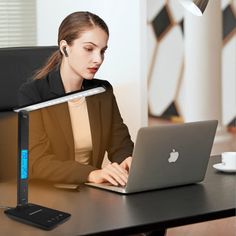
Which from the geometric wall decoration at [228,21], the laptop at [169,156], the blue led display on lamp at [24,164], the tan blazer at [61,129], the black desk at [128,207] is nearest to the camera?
the black desk at [128,207]

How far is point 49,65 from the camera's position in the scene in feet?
8.00

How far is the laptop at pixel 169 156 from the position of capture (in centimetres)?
173

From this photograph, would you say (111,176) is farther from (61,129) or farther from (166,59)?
(166,59)

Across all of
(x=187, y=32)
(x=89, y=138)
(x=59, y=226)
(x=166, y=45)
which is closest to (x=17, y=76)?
(x=89, y=138)

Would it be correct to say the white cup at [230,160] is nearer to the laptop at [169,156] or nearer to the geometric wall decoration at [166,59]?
the laptop at [169,156]

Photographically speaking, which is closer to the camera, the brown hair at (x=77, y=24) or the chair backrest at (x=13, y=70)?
the chair backrest at (x=13, y=70)

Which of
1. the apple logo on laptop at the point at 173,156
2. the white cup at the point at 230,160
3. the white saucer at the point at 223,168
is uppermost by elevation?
the apple logo on laptop at the point at 173,156

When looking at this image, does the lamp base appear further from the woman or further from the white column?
the white column

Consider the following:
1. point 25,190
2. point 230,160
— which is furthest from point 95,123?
point 25,190

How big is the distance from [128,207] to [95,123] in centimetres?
103

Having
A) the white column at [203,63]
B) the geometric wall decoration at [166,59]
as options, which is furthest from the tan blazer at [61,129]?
the geometric wall decoration at [166,59]

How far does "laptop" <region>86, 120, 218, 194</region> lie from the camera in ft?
5.69

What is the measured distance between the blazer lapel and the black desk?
73cm

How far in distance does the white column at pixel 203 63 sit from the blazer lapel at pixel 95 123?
1901 mm
